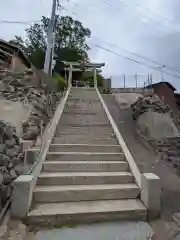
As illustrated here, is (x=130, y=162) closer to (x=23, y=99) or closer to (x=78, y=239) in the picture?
(x=78, y=239)

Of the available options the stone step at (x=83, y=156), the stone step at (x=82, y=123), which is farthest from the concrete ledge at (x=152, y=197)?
the stone step at (x=82, y=123)

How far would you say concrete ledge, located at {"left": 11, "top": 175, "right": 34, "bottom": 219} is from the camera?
2.94 m

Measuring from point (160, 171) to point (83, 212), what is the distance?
2.64 m

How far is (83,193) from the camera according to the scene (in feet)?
11.6

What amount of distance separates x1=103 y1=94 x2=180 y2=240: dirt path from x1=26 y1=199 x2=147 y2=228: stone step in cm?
34

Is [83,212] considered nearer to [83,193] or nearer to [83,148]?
[83,193]

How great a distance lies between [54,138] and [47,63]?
13.7 metres

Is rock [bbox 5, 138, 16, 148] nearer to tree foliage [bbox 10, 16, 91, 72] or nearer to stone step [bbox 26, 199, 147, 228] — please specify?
stone step [bbox 26, 199, 147, 228]

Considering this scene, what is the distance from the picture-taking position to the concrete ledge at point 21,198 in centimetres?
294

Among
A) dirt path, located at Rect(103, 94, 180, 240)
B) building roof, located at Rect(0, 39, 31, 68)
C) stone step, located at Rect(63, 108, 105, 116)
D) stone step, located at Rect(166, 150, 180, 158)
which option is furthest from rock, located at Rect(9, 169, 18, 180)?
building roof, located at Rect(0, 39, 31, 68)

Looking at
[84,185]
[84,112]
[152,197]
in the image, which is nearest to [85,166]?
[84,185]

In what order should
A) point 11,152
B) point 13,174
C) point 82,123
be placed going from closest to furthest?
1. point 13,174
2. point 11,152
3. point 82,123

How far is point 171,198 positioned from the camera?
3.85 m

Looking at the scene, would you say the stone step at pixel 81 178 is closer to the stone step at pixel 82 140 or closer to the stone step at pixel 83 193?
the stone step at pixel 83 193
